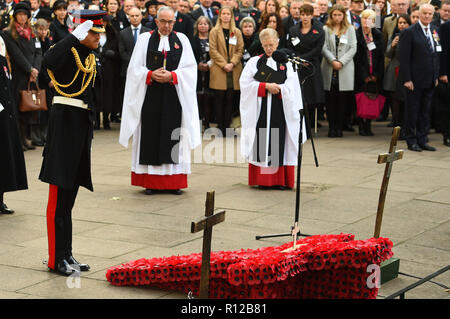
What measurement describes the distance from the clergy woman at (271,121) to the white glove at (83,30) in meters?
3.89

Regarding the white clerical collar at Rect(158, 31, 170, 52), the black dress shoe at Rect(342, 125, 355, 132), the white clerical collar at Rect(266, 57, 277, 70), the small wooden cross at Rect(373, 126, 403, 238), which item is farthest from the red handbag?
the small wooden cross at Rect(373, 126, 403, 238)

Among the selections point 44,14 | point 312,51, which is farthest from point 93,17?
point 44,14

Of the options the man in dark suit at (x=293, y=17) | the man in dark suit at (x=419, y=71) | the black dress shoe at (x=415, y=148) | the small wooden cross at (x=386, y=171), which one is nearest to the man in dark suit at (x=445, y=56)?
the man in dark suit at (x=419, y=71)

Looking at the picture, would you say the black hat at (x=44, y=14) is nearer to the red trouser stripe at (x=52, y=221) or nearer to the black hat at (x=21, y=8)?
the black hat at (x=21, y=8)

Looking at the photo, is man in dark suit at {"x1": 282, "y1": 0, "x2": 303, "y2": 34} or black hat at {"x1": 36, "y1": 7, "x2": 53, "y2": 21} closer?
black hat at {"x1": 36, "y1": 7, "x2": 53, "y2": 21}

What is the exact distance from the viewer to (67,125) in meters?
6.46

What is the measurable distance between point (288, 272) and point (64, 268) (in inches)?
71.0

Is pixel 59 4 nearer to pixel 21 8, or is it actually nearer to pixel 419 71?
pixel 21 8

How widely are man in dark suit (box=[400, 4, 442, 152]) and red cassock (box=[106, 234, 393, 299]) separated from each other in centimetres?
724

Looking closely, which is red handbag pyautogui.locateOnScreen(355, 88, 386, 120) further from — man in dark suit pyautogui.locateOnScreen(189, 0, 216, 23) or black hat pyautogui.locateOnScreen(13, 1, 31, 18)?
black hat pyautogui.locateOnScreen(13, 1, 31, 18)

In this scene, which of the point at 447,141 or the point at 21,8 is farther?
the point at 447,141

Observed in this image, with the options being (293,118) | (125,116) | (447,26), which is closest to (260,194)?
(293,118)

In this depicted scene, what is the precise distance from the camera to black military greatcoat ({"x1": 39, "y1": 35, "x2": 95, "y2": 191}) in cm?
637

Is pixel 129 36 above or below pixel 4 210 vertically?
above
